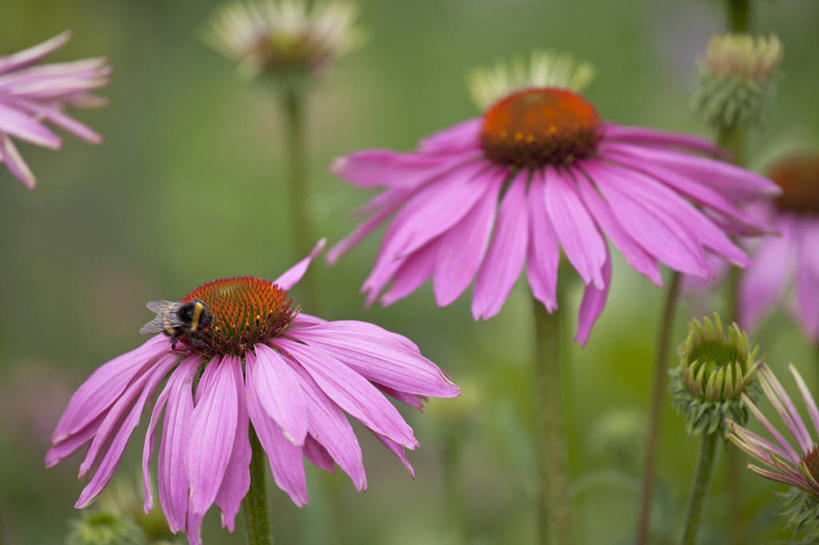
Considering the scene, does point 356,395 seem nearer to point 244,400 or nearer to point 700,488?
point 244,400

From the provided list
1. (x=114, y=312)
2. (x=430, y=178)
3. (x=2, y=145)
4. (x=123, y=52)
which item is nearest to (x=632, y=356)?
(x=430, y=178)

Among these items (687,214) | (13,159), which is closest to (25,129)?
(13,159)

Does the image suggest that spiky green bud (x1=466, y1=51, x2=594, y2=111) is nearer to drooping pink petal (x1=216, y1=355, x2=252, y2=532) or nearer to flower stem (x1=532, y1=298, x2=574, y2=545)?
flower stem (x1=532, y1=298, x2=574, y2=545)

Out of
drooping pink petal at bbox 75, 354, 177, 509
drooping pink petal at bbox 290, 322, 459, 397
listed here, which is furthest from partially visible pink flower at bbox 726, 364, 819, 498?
drooping pink petal at bbox 75, 354, 177, 509

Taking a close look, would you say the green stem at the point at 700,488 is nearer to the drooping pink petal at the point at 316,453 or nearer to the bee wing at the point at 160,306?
the drooping pink petal at the point at 316,453

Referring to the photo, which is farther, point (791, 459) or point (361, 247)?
point (361, 247)

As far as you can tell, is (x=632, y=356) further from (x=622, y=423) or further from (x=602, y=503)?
(x=622, y=423)

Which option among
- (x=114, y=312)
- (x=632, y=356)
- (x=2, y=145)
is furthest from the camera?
(x=114, y=312)
